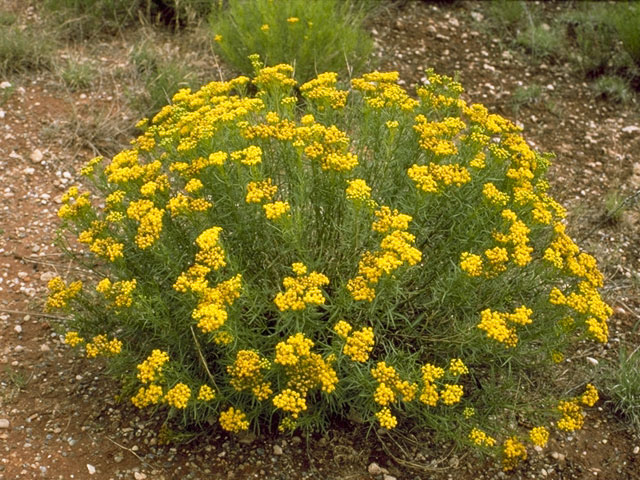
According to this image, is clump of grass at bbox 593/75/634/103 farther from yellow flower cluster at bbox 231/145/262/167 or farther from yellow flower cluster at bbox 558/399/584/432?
yellow flower cluster at bbox 231/145/262/167

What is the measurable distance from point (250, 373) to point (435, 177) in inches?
43.8

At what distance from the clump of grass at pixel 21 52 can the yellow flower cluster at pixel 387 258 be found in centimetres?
413

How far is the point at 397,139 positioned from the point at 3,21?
436 centimetres

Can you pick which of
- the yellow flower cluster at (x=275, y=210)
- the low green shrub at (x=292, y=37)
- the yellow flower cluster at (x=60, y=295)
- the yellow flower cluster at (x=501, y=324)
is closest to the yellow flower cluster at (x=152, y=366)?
the yellow flower cluster at (x=60, y=295)

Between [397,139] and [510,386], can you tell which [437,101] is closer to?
[397,139]

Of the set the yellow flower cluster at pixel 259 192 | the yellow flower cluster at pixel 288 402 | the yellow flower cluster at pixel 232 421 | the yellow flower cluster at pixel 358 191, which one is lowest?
the yellow flower cluster at pixel 232 421

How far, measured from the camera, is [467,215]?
313 cm

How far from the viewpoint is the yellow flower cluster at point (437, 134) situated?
310 centimetres

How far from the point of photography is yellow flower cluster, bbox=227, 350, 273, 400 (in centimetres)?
269

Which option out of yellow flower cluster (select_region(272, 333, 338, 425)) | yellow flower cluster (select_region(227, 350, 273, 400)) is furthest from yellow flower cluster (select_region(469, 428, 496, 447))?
yellow flower cluster (select_region(227, 350, 273, 400))

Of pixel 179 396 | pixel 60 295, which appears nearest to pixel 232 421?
pixel 179 396

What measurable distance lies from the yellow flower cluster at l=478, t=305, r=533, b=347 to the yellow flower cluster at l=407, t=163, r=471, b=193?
0.55 m

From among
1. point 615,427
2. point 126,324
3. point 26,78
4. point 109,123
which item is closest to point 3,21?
point 26,78

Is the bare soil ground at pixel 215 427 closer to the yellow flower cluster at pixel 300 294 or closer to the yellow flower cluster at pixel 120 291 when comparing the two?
the yellow flower cluster at pixel 120 291
